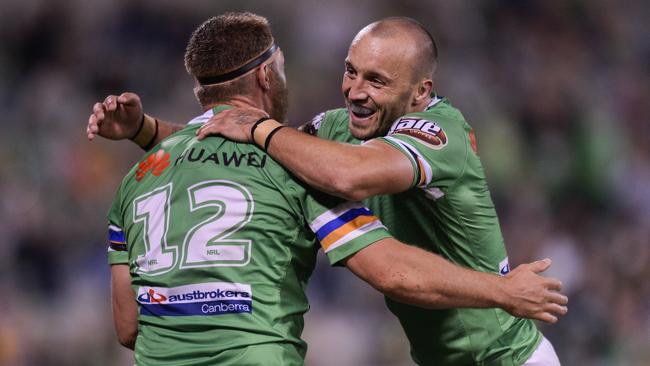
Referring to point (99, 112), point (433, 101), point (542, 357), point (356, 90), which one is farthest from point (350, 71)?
point (542, 357)

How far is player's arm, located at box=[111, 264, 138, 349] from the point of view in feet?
13.3

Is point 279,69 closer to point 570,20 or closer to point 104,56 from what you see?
point 104,56

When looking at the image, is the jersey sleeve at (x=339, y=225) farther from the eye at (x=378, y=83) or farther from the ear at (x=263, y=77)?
the eye at (x=378, y=83)

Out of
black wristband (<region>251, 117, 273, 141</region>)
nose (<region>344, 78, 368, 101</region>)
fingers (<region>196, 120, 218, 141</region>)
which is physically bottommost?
fingers (<region>196, 120, 218, 141</region>)

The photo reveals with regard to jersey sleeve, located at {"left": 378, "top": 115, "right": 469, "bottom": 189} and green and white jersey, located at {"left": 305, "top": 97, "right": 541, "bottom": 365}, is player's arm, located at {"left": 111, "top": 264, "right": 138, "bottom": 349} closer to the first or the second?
green and white jersey, located at {"left": 305, "top": 97, "right": 541, "bottom": 365}

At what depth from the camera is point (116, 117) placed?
4.63 meters

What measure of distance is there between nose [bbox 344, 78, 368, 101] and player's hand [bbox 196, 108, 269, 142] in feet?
2.03

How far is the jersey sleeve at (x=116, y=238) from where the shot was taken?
13.1 ft

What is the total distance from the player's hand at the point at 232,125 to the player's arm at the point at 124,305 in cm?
75

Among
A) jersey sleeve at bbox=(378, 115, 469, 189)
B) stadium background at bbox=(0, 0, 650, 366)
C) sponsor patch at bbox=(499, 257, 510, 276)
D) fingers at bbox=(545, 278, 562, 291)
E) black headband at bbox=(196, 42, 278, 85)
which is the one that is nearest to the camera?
fingers at bbox=(545, 278, 562, 291)

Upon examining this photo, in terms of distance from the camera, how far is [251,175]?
3.58 metres

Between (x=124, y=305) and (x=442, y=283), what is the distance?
1432 millimetres

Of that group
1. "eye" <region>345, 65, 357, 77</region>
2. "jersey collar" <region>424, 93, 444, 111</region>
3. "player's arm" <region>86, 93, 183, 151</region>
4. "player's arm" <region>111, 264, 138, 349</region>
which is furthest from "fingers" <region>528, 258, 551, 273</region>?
"player's arm" <region>86, 93, 183, 151</region>

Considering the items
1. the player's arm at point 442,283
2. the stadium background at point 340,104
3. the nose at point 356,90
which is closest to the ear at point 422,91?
the nose at point 356,90
